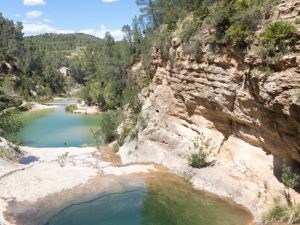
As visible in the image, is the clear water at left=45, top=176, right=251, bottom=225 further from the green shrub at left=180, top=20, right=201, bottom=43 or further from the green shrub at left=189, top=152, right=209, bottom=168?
the green shrub at left=180, top=20, right=201, bottom=43

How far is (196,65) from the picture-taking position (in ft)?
81.9

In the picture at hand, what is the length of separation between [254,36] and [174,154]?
11.6 metres

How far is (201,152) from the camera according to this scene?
992 inches

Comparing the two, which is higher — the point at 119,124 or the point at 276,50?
the point at 276,50

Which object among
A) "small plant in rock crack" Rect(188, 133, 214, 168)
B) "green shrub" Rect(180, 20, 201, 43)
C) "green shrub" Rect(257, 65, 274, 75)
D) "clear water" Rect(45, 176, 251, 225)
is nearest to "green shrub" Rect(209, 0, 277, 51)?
"green shrub" Rect(257, 65, 274, 75)

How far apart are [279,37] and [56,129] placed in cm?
3750

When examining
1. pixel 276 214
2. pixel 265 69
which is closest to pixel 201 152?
pixel 276 214

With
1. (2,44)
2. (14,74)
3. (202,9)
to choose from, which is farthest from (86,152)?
(2,44)

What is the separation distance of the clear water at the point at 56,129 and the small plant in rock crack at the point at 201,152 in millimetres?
16310

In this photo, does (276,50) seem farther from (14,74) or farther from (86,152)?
(14,74)

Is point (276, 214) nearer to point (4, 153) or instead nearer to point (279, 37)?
point (279, 37)

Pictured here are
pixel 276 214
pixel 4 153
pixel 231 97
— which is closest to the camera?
pixel 276 214

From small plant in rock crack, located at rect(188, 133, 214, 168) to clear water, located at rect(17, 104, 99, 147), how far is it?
53.5 ft

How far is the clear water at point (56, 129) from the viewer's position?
4069 centimetres
